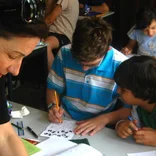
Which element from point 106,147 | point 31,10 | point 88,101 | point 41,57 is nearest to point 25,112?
point 88,101

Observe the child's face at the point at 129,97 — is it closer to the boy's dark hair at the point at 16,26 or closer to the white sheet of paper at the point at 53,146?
the white sheet of paper at the point at 53,146

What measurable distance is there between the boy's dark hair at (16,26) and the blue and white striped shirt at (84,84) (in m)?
0.72

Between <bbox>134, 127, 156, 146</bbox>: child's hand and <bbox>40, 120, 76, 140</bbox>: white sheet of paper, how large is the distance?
12.2 inches

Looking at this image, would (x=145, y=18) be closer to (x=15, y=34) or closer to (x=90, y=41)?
(x=90, y=41)

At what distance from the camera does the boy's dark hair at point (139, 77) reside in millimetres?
1432

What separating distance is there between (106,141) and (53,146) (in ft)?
0.81

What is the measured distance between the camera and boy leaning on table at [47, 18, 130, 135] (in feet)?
5.09

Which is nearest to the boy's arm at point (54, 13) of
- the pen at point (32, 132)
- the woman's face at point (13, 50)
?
the pen at point (32, 132)

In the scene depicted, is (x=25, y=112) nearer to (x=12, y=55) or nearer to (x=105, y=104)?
(x=105, y=104)

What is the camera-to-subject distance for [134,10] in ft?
17.4

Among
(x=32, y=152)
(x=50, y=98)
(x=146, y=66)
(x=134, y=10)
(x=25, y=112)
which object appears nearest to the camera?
(x=32, y=152)

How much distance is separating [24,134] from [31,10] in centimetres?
71

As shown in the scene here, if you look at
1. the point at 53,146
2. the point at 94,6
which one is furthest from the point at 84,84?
the point at 94,6

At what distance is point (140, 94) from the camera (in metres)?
1.46
